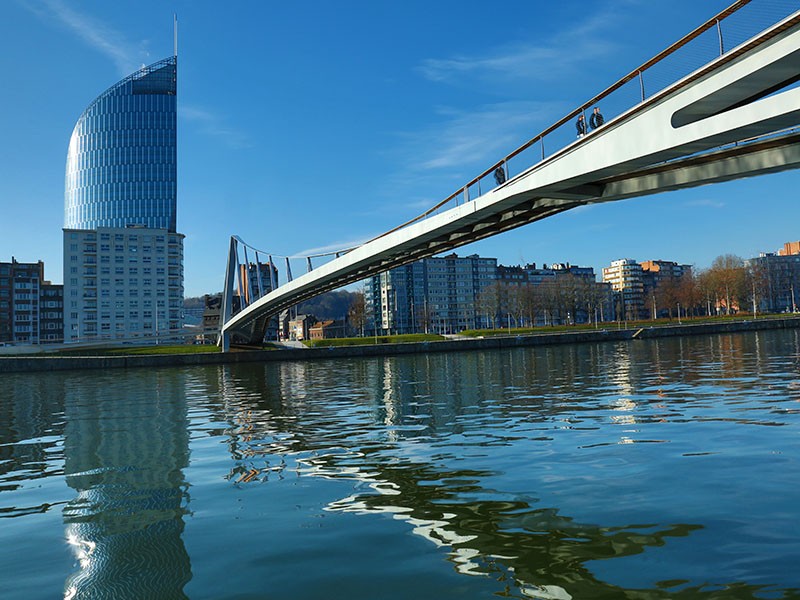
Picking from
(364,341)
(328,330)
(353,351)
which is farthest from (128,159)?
(353,351)

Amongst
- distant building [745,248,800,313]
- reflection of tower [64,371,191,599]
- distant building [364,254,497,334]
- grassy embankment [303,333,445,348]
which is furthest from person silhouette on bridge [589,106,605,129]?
distant building [364,254,497,334]

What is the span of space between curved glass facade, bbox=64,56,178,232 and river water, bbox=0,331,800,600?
168 meters

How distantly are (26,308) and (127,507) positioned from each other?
129237 millimetres

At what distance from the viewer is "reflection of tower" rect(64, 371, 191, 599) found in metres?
5.32

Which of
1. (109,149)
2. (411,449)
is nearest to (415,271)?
(109,149)

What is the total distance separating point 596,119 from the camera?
14.1 m

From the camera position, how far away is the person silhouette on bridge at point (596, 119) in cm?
1395

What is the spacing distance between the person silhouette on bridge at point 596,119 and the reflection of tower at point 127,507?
11290mm

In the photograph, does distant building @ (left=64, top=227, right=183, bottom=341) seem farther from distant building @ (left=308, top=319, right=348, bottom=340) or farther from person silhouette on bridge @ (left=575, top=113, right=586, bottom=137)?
person silhouette on bridge @ (left=575, top=113, right=586, bottom=137)

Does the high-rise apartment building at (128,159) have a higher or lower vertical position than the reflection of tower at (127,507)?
higher

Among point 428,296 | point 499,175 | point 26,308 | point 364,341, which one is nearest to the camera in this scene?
point 499,175

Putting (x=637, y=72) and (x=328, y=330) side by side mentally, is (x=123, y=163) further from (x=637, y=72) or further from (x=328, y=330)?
(x=637, y=72)

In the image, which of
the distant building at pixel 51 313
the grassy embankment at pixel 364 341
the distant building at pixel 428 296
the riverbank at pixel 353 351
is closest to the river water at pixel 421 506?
the riverbank at pixel 353 351

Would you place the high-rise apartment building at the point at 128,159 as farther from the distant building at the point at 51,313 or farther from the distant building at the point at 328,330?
the distant building at the point at 328,330
